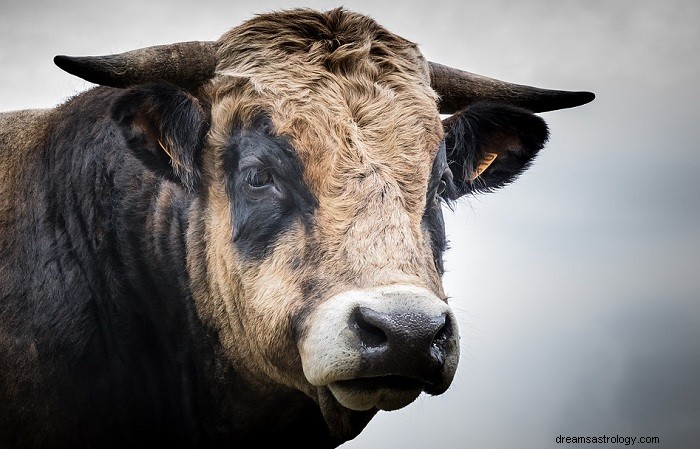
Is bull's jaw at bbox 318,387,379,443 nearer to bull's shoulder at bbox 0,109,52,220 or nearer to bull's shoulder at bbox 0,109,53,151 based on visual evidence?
bull's shoulder at bbox 0,109,52,220

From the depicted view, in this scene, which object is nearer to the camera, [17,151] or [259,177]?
[259,177]

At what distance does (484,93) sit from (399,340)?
288cm

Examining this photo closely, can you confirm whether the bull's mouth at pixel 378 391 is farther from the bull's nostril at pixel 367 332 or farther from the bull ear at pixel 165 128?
the bull ear at pixel 165 128

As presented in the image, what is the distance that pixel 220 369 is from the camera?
5.95m

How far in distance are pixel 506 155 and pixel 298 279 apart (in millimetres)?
2354

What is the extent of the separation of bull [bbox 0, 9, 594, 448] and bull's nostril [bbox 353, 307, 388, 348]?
12.9 inches

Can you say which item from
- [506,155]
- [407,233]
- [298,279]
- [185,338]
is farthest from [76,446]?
[506,155]

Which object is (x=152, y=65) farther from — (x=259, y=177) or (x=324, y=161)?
(x=324, y=161)

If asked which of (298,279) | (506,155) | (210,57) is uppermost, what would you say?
(210,57)

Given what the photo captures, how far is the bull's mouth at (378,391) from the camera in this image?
15.0 feet

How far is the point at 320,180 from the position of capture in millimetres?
5082

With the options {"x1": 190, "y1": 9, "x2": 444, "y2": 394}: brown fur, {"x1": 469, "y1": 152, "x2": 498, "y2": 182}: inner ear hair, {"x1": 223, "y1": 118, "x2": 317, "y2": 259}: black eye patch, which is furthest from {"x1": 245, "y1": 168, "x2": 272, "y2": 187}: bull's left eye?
{"x1": 469, "y1": 152, "x2": 498, "y2": 182}: inner ear hair

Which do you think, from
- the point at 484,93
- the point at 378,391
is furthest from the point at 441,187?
the point at 378,391

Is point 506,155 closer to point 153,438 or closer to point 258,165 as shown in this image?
point 258,165
